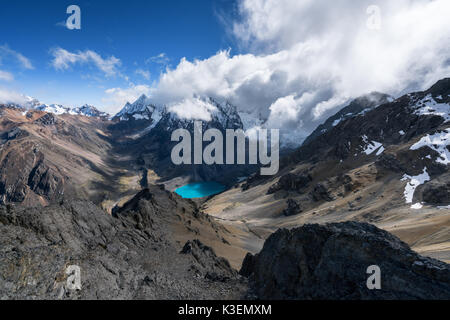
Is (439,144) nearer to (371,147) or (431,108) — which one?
(371,147)

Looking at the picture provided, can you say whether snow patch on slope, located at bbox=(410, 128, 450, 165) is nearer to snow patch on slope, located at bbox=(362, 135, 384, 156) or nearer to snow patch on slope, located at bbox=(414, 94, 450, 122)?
snow patch on slope, located at bbox=(414, 94, 450, 122)

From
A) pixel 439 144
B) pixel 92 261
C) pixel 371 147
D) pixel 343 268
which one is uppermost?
pixel 371 147

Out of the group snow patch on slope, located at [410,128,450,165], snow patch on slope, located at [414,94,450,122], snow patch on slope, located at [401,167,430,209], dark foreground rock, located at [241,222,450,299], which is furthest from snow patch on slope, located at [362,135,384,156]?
dark foreground rock, located at [241,222,450,299]

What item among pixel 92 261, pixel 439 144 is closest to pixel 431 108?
pixel 439 144

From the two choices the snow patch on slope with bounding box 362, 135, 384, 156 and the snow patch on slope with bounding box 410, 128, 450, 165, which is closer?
the snow patch on slope with bounding box 410, 128, 450, 165

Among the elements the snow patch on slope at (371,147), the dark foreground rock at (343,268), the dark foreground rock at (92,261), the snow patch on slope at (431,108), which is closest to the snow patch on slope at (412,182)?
the snow patch on slope at (371,147)

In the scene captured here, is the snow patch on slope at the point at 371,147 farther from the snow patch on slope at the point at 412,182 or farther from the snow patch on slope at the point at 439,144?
the snow patch on slope at the point at 412,182

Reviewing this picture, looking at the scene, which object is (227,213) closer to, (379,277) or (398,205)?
(398,205)
